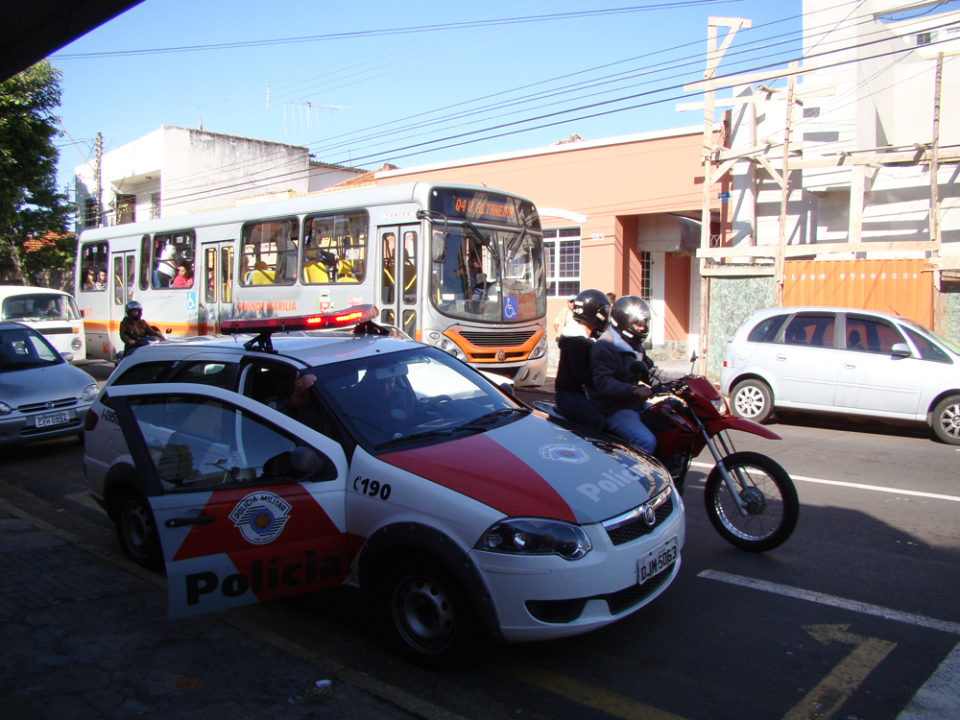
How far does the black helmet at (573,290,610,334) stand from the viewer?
5848 millimetres

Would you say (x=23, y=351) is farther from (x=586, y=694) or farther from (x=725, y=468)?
(x=586, y=694)

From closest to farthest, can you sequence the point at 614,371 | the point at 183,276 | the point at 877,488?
1. the point at 614,371
2. the point at 877,488
3. the point at 183,276

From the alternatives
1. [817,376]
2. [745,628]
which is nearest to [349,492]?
[745,628]

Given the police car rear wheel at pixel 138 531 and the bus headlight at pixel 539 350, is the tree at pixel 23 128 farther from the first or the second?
the police car rear wheel at pixel 138 531

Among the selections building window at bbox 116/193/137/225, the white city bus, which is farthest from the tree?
building window at bbox 116/193/137/225

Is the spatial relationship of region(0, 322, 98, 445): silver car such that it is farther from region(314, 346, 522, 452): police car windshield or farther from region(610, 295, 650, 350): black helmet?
region(610, 295, 650, 350): black helmet

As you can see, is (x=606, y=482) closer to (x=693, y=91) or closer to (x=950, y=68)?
(x=693, y=91)

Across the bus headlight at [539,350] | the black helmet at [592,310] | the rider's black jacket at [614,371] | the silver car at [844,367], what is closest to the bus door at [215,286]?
the bus headlight at [539,350]

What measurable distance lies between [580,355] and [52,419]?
6.79 m

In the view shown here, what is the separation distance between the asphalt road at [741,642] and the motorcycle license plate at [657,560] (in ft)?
1.46

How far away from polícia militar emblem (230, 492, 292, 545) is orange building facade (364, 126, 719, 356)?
53.7 ft

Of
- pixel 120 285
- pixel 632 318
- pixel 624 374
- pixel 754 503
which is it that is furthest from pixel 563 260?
pixel 754 503

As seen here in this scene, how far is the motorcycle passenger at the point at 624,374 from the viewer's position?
5492 millimetres

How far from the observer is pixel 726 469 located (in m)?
5.52
